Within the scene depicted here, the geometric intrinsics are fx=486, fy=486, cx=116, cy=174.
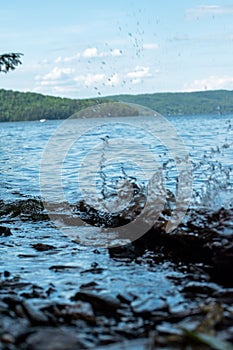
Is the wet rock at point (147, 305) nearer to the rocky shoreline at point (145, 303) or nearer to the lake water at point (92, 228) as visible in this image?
the rocky shoreline at point (145, 303)

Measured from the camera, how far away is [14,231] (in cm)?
870

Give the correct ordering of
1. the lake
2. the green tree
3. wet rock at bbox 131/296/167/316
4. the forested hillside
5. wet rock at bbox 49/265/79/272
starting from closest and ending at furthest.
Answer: wet rock at bbox 131/296/167/316, the lake, wet rock at bbox 49/265/79/272, the green tree, the forested hillside

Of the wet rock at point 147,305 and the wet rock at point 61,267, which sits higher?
the wet rock at point 61,267

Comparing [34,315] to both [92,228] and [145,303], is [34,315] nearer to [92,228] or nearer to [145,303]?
[145,303]

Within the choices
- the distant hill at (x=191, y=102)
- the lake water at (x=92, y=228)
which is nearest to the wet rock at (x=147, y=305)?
the lake water at (x=92, y=228)

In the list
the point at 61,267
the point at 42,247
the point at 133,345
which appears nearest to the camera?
the point at 133,345

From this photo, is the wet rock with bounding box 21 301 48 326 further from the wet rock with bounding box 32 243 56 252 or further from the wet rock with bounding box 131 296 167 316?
the wet rock with bounding box 32 243 56 252

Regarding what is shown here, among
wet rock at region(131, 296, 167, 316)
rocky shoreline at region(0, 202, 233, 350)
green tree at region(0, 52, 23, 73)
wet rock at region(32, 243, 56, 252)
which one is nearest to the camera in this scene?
rocky shoreline at region(0, 202, 233, 350)

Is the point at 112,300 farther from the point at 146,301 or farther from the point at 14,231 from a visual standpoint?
the point at 14,231

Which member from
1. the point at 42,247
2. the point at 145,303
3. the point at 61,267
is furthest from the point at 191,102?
the point at 145,303

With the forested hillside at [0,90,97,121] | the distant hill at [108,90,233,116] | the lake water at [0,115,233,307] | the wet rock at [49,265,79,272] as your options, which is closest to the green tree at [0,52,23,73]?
the lake water at [0,115,233,307]

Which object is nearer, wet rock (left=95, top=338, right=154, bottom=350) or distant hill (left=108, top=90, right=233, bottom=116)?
wet rock (left=95, top=338, right=154, bottom=350)

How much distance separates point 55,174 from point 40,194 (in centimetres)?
428

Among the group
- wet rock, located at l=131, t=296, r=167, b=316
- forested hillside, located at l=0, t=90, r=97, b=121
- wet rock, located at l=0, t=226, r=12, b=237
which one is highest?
forested hillside, located at l=0, t=90, r=97, b=121
